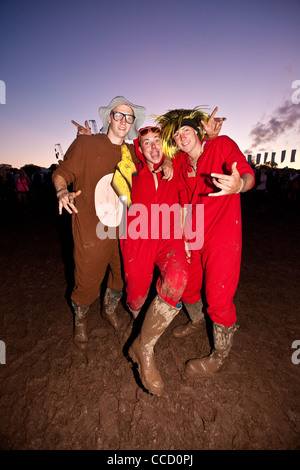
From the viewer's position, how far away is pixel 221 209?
1822 mm

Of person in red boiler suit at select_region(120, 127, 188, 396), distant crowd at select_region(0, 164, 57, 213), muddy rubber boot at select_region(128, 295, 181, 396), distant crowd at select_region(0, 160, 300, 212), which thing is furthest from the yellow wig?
distant crowd at select_region(0, 160, 300, 212)

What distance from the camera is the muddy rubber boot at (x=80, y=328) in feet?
7.70

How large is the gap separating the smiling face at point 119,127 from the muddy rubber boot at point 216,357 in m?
2.00

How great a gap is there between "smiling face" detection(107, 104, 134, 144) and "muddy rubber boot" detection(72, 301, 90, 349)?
1.80 m

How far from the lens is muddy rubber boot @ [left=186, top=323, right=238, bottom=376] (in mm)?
1891

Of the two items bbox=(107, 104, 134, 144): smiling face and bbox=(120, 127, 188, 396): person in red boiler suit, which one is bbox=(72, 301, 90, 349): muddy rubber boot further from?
bbox=(107, 104, 134, 144): smiling face

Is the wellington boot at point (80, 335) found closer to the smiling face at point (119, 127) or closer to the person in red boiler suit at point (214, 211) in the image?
the person in red boiler suit at point (214, 211)

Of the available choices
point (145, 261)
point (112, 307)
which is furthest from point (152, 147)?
point (112, 307)

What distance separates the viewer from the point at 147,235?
194 cm

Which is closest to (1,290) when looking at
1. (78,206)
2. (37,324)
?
(37,324)

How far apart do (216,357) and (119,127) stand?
2.39 metres

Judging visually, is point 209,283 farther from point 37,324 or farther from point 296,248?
point 296,248

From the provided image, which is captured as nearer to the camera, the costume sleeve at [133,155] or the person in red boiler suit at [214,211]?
the person in red boiler suit at [214,211]

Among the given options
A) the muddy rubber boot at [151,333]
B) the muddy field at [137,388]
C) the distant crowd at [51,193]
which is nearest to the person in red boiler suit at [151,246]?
the muddy rubber boot at [151,333]
